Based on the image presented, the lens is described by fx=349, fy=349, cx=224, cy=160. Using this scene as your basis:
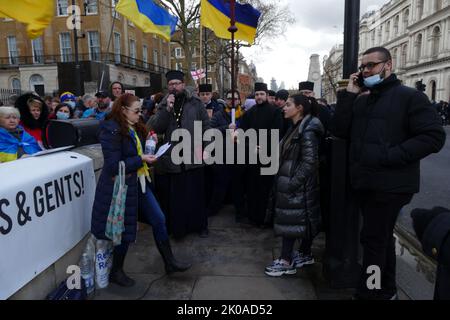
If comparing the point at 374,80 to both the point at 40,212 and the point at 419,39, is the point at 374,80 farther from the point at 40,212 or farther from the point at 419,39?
the point at 419,39

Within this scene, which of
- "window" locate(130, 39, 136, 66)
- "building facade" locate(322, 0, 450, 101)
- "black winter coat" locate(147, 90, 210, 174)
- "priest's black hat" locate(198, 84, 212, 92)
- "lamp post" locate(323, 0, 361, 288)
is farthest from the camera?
"building facade" locate(322, 0, 450, 101)

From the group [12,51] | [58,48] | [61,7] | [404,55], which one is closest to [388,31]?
[404,55]

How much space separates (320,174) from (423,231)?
95.1 inches

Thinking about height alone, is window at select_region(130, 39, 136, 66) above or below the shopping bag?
above

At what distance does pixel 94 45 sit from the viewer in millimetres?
37062

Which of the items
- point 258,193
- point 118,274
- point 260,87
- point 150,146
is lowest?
point 118,274

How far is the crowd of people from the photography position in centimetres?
258

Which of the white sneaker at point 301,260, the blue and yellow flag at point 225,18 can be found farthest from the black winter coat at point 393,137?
the blue and yellow flag at point 225,18

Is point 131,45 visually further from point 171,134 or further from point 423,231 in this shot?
point 423,231

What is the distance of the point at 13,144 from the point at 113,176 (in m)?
1.26

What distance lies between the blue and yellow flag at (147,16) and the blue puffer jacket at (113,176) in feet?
11.6

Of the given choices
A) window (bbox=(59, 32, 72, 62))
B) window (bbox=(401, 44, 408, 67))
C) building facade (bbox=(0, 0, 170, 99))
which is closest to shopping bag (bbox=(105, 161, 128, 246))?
building facade (bbox=(0, 0, 170, 99))

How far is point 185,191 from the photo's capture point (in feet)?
14.5

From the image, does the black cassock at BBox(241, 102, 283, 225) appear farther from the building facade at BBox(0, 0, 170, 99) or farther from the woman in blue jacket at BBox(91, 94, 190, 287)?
the building facade at BBox(0, 0, 170, 99)
